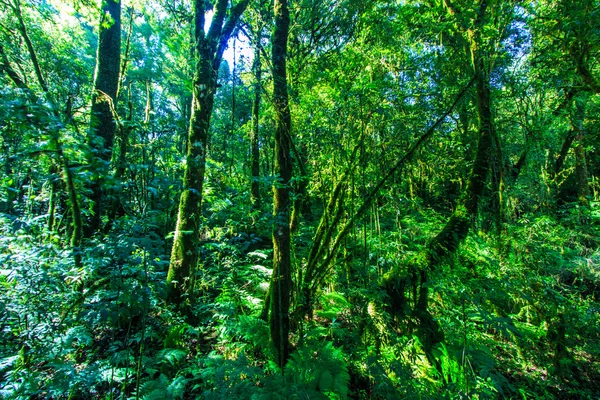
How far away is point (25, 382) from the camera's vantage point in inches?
93.4

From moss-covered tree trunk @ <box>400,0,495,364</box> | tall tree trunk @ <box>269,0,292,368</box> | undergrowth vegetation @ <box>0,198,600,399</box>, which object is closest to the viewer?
undergrowth vegetation @ <box>0,198,600,399</box>

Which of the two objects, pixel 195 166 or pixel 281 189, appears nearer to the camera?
pixel 281 189

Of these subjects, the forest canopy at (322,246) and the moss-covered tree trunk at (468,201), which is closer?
the forest canopy at (322,246)

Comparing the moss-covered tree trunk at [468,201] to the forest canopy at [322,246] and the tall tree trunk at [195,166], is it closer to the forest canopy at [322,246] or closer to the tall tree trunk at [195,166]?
the forest canopy at [322,246]

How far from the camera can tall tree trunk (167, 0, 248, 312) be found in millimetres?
4164


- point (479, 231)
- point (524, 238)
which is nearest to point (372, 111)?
point (479, 231)

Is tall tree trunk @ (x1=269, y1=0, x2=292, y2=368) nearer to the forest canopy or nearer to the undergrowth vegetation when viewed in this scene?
the forest canopy

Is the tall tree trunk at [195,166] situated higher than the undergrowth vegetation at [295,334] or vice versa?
the tall tree trunk at [195,166]

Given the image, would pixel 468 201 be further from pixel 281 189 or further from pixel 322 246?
pixel 281 189

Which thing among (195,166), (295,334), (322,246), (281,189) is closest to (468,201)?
(322,246)

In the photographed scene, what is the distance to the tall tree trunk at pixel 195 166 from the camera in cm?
416

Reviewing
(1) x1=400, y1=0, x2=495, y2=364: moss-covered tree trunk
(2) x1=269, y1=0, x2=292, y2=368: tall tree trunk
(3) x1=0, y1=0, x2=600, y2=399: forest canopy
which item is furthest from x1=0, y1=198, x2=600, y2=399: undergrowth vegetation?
(2) x1=269, y1=0, x2=292, y2=368: tall tree trunk


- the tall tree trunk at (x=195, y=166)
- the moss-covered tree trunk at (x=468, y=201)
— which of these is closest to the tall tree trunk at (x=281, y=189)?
the tall tree trunk at (x=195, y=166)

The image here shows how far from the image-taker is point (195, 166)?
4074 millimetres
